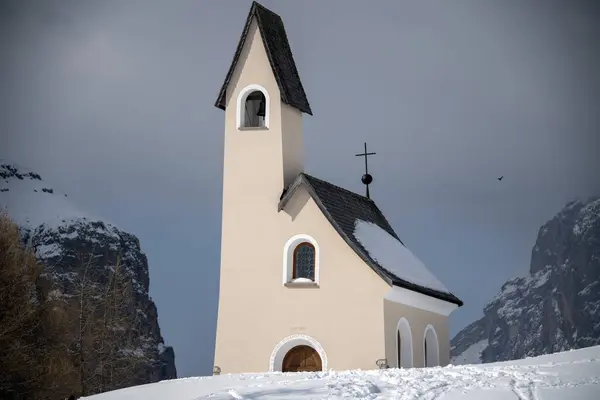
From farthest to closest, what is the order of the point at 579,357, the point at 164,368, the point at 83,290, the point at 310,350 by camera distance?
1. the point at 164,368
2. the point at 83,290
3. the point at 310,350
4. the point at 579,357

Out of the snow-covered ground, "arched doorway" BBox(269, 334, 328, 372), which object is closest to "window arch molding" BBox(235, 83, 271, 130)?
"arched doorway" BBox(269, 334, 328, 372)

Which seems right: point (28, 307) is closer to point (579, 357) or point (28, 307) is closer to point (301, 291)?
Result: point (301, 291)

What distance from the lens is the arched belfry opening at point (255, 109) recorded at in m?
25.8

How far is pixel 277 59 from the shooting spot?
85.6 feet

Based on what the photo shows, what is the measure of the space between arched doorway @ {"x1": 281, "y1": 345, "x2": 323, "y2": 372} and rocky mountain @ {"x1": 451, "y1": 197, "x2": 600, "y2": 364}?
259ft

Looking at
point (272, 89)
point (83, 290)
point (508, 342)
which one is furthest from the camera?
point (508, 342)

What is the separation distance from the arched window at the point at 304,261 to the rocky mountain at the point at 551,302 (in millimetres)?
78779

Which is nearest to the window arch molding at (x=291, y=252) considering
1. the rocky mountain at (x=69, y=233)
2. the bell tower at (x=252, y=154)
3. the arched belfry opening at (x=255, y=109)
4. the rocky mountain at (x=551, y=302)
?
the bell tower at (x=252, y=154)

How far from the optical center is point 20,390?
2848 centimetres

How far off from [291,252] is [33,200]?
6761 cm

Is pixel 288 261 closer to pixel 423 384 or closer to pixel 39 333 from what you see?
pixel 423 384

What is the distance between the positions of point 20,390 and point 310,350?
10508 millimetres

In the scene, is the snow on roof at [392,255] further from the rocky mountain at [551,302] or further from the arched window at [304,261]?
the rocky mountain at [551,302]

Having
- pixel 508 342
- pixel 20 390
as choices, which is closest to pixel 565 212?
pixel 508 342
